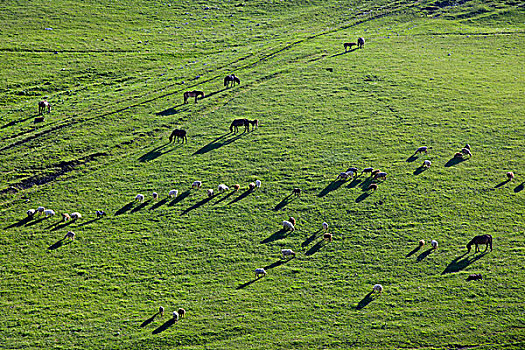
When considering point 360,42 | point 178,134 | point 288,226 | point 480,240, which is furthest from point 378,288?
point 360,42

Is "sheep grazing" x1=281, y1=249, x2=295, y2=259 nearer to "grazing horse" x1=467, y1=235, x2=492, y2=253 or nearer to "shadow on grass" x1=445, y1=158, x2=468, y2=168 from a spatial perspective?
"grazing horse" x1=467, y1=235, x2=492, y2=253

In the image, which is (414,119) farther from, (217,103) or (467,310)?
(467,310)

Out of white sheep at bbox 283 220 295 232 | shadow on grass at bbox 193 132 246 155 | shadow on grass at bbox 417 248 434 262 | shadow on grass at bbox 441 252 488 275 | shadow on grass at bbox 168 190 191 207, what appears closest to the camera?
shadow on grass at bbox 441 252 488 275

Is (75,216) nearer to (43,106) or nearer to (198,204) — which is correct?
(198,204)

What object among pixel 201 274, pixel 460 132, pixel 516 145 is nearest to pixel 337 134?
pixel 460 132

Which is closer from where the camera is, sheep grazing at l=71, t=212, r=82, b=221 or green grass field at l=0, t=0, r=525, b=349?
green grass field at l=0, t=0, r=525, b=349

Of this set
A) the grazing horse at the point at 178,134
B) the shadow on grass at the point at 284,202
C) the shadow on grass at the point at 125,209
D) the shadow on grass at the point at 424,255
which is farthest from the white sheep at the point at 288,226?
the grazing horse at the point at 178,134

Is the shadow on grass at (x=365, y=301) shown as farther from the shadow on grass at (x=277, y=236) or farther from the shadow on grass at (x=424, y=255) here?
the shadow on grass at (x=277, y=236)

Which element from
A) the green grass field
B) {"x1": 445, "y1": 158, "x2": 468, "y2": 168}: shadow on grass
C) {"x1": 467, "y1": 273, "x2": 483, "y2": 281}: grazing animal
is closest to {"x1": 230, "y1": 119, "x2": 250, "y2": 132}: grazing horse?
the green grass field
